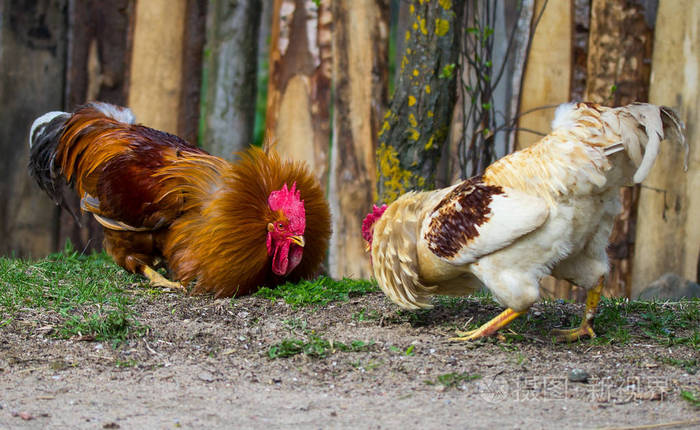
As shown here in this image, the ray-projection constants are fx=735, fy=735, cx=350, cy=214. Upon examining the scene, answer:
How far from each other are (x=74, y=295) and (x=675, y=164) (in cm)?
514

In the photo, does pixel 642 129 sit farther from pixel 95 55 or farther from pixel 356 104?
pixel 95 55

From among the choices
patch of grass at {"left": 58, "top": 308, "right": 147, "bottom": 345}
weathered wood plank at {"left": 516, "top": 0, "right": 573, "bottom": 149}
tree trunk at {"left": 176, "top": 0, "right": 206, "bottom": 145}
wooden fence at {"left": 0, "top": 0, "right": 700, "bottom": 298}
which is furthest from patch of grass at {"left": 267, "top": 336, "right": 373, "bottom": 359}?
tree trunk at {"left": 176, "top": 0, "right": 206, "bottom": 145}

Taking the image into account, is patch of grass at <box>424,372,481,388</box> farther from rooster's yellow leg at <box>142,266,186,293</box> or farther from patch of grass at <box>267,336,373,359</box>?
rooster's yellow leg at <box>142,266,186,293</box>

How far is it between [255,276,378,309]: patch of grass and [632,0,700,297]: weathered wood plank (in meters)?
2.74

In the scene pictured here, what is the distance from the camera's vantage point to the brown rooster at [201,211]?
5395 mm

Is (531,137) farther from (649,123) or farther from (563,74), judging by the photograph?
(649,123)

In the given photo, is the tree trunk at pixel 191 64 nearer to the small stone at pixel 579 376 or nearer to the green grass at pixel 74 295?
the green grass at pixel 74 295

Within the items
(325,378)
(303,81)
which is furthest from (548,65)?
(325,378)

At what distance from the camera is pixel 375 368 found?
4.10m

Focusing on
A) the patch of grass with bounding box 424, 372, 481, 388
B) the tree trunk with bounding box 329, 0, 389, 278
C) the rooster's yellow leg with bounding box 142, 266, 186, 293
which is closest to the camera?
the patch of grass with bounding box 424, 372, 481, 388

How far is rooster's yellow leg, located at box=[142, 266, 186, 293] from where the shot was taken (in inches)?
223

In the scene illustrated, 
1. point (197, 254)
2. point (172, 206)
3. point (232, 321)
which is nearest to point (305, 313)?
point (232, 321)

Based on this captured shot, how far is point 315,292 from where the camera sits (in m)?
5.49

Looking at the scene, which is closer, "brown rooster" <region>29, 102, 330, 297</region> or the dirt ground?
the dirt ground
